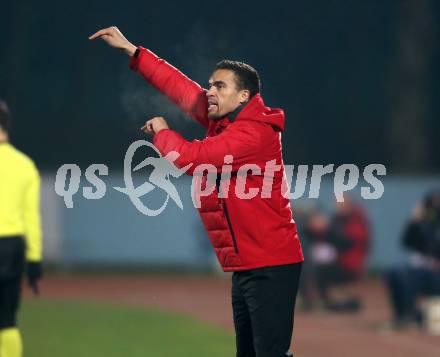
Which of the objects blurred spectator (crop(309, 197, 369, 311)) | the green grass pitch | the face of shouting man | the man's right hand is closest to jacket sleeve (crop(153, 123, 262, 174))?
A: the face of shouting man

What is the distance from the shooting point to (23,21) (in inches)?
1251

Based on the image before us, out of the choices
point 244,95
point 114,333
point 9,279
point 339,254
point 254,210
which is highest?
point 244,95

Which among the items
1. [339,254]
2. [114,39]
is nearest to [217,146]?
[114,39]

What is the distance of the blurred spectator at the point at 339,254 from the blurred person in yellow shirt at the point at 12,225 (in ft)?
33.4

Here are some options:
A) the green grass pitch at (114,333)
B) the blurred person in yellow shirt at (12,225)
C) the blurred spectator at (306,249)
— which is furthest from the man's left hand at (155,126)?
the blurred spectator at (306,249)

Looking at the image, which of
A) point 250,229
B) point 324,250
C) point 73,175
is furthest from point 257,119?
point 73,175

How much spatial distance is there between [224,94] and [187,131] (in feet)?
14.2

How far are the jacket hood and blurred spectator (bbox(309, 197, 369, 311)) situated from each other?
1163 centimetres

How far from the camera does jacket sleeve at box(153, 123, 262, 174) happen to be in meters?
6.88

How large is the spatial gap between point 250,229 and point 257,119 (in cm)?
61

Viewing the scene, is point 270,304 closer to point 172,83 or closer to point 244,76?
point 244,76

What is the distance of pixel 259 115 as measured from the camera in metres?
7.12

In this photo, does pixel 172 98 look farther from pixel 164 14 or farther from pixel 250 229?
pixel 164 14

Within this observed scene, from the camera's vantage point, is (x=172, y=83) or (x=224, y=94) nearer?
(x=224, y=94)
